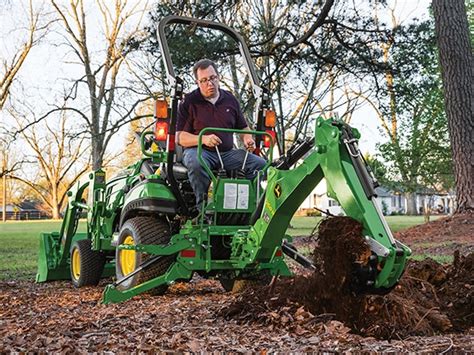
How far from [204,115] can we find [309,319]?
112 inches

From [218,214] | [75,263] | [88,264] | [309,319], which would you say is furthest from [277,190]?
[75,263]

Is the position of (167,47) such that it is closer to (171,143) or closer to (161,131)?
(161,131)

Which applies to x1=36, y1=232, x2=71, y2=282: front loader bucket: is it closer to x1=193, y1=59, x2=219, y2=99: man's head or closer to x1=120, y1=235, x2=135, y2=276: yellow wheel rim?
x1=120, y1=235, x2=135, y2=276: yellow wheel rim

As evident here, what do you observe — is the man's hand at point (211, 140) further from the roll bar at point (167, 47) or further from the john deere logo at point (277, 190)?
the john deere logo at point (277, 190)

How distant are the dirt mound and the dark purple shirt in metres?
2.01

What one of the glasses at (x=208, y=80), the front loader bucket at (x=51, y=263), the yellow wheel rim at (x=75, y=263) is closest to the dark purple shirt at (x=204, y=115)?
the glasses at (x=208, y=80)

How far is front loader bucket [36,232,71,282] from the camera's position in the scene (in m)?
8.59

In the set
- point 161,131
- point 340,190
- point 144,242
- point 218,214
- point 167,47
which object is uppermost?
point 167,47

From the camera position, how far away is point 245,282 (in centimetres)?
660

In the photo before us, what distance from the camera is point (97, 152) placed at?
83.7 feet

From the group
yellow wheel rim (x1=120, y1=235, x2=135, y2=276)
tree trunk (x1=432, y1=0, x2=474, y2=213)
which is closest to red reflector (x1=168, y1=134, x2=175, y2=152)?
yellow wheel rim (x1=120, y1=235, x2=135, y2=276)

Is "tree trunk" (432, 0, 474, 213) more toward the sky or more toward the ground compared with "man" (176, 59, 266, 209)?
more toward the sky

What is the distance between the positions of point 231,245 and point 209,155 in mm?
850

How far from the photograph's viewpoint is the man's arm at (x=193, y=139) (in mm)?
6059
